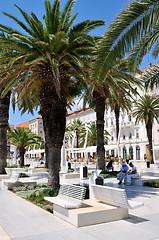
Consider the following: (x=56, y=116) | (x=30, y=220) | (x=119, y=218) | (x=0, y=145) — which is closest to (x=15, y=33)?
(x=56, y=116)

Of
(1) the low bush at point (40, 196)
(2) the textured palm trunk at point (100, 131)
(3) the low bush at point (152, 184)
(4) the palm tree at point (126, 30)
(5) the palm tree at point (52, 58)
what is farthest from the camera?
(2) the textured palm trunk at point (100, 131)

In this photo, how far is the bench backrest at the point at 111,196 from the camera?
6.20m

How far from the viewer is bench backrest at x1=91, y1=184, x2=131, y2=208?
620 cm

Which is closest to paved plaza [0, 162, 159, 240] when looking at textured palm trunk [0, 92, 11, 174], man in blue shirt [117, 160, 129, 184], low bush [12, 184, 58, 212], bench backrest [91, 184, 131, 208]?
low bush [12, 184, 58, 212]

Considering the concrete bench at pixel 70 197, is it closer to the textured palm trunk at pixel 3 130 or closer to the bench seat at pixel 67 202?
the bench seat at pixel 67 202

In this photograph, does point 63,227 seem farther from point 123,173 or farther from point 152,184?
point 123,173

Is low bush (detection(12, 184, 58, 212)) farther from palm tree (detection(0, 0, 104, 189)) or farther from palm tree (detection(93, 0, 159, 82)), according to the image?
palm tree (detection(93, 0, 159, 82))

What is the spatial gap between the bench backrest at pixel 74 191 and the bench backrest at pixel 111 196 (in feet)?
2.53

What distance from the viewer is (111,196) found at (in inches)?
262

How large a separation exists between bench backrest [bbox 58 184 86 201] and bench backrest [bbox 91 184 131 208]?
30.4 inches

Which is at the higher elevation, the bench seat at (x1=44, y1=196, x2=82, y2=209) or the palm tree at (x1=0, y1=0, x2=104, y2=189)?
the palm tree at (x1=0, y1=0, x2=104, y2=189)

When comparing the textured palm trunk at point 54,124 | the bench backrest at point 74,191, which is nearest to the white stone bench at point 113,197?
the bench backrest at point 74,191

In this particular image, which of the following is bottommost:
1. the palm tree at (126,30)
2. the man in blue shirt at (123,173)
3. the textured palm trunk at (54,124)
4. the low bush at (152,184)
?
the low bush at (152,184)

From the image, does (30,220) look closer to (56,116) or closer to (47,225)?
(47,225)
